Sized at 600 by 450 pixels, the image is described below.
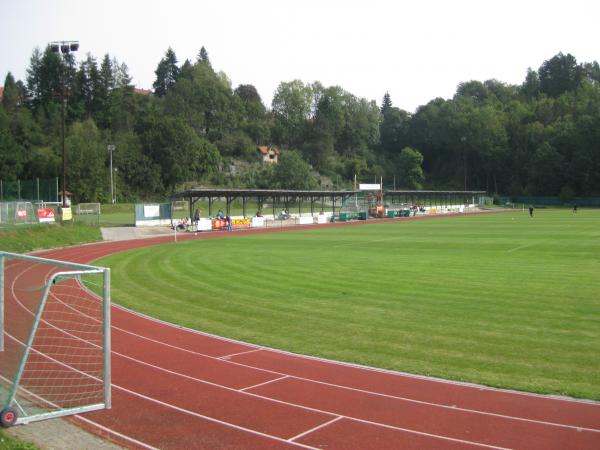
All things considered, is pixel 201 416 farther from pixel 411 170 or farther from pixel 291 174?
pixel 411 170

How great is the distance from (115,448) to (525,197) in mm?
132510

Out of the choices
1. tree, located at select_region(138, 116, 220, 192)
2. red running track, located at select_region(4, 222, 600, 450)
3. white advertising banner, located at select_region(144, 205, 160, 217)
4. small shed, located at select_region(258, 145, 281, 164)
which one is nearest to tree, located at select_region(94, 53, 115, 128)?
tree, located at select_region(138, 116, 220, 192)

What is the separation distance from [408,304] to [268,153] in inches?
4689

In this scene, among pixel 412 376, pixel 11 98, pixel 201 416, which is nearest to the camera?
pixel 201 416

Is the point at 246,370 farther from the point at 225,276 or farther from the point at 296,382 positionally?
the point at 225,276

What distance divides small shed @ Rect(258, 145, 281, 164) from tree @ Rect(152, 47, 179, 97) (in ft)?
130

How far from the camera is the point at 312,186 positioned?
108125 millimetres

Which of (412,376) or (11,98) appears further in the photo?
(11,98)

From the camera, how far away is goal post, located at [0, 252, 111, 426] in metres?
7.93

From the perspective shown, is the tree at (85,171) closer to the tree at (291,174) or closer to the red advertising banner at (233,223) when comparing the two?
the tree at (291,174)

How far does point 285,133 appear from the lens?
144 metres

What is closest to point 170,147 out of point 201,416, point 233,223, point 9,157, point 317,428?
point 9,157

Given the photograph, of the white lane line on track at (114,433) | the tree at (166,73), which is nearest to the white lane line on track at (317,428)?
the white lane line on track at (114,433)

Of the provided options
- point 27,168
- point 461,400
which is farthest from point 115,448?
point 27,168
